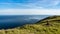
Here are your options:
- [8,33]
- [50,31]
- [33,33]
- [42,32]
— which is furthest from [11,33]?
[50,31]

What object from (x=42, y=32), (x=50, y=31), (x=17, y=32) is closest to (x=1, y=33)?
(x=17, y=32)

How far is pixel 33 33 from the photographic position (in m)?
40.4

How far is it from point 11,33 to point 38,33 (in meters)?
6.53

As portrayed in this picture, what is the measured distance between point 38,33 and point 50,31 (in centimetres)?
483

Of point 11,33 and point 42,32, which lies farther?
point 42,32

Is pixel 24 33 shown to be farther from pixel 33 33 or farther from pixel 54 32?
pixel 54 32

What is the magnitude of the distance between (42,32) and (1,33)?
10.4 meters

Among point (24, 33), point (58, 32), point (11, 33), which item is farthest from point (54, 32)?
point (11, 33)

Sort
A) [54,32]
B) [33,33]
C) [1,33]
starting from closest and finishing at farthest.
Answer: [1,33] < [33,33] < [54,32]

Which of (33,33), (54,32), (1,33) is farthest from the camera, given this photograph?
(54,32)

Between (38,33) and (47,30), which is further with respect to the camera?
(47,30)

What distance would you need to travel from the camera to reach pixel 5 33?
38250 mm

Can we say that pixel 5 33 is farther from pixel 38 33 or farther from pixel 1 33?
pixel 38 33

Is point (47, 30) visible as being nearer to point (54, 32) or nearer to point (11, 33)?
point (54, 32)
